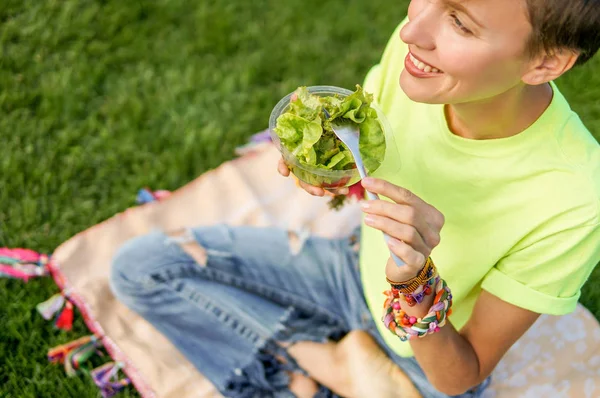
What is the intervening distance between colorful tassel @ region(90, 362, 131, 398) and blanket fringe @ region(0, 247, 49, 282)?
0.48 meters

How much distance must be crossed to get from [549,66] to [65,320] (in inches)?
74.0

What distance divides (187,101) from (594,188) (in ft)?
7.31

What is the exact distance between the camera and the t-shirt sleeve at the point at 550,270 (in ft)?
5.07

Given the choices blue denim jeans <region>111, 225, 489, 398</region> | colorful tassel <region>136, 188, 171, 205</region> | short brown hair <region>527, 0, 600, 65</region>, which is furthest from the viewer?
colorful tassel <region>136, 188, 171, 205</region>

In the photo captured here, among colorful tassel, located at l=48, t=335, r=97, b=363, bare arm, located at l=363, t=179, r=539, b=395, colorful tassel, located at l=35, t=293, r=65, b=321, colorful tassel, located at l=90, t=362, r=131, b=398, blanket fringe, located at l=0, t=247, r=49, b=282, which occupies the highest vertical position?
bare arm, located at l=363, t=179, r=539, b=395

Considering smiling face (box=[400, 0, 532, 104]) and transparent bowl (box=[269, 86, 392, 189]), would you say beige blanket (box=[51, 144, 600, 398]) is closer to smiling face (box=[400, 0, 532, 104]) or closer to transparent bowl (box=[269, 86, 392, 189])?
transparent bowl (box=[269, 86, 392, 189])

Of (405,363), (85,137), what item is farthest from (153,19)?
(405,363)

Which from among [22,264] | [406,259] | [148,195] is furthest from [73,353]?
[406,259]

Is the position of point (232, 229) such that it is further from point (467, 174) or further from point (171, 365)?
point (467, 174)

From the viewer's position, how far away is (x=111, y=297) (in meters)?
2.56

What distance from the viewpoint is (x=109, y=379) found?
2.35 m

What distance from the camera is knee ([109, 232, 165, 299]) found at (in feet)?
7.66

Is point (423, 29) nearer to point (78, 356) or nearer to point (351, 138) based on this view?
point (351, 138)

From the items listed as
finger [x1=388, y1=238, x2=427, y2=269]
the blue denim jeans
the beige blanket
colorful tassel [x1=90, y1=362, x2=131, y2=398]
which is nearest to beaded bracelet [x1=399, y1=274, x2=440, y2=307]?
finger [x1=388, y1=238, x2=427, y2=269]
